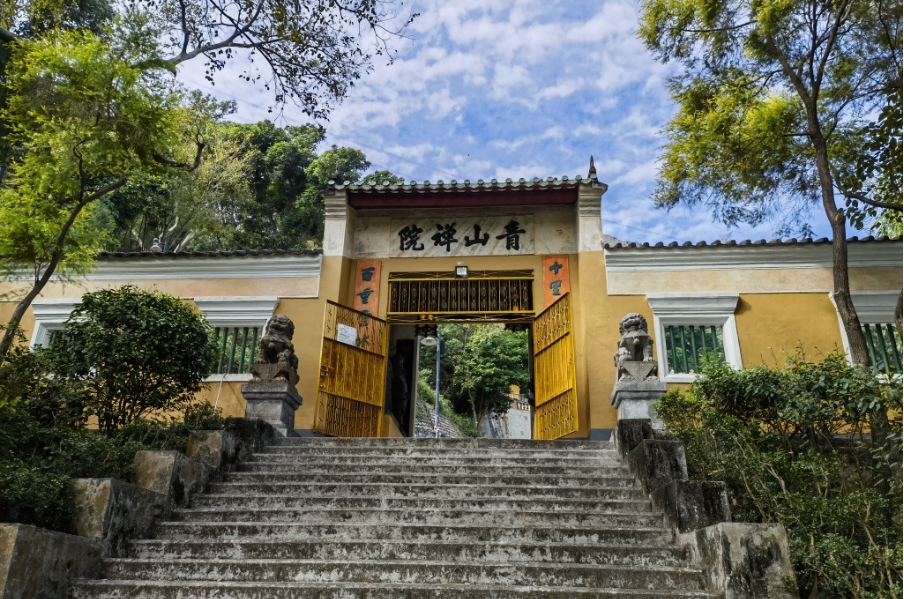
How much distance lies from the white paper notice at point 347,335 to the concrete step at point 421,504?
3832 millimetres

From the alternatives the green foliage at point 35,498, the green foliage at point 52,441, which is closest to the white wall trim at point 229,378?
the green foliage at point 52,441

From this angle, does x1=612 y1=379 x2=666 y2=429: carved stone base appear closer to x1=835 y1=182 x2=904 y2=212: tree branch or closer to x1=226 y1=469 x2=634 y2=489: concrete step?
x1=226 y1=469 x2=634 y2=489: concrete step

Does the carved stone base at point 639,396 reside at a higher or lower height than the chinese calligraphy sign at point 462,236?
lower

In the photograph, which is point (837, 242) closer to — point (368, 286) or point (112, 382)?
point (368, 286)

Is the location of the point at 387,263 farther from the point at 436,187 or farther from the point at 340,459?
the point at 340,459

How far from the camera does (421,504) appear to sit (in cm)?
534

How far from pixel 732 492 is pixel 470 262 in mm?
6123

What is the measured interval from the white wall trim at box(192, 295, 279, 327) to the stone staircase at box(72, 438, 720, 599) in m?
3.84

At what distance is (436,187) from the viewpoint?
1036cm

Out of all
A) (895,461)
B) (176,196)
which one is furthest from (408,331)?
(176,196)

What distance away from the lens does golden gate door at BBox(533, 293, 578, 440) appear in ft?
28.2

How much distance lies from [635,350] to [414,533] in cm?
387

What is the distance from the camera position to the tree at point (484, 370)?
1018 inches

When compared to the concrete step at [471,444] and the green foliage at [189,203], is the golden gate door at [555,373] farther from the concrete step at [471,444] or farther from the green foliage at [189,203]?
the green foliage at [189,203]
